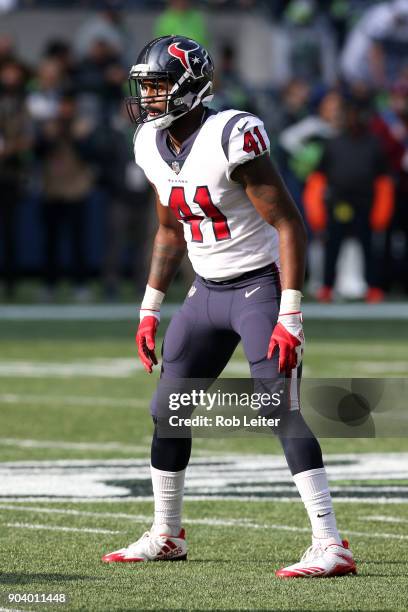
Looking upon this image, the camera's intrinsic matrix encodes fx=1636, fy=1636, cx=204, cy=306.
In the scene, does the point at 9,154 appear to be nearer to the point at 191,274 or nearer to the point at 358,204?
the point at 191,274

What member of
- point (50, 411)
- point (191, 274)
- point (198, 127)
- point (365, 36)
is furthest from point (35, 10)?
point (198, 127)

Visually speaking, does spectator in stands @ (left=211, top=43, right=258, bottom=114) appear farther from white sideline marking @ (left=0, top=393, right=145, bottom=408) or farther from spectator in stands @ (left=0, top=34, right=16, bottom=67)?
white sideline marking @ (left=0, top=393, right=145, bottom=408)

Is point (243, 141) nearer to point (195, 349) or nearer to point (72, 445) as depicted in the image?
point (195, 349)

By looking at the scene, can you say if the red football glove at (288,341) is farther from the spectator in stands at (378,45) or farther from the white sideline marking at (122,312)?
the spectator in stands at (378,45)

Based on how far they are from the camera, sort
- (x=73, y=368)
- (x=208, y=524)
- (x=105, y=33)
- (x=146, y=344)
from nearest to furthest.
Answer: (x=146, y=344), (x=208, y=524), (x=73, y=368), (x=105, y=33)

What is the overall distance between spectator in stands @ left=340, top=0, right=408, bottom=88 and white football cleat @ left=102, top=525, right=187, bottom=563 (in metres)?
14.9

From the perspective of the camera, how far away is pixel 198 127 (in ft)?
19.6

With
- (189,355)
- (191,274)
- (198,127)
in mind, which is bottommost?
(191,274)

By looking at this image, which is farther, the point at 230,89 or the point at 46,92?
the point at 230,89

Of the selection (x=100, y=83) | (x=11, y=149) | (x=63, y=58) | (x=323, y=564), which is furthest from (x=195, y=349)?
(x=63, y=58)

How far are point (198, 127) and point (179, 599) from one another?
1.78 meters

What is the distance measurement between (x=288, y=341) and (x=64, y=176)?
12312 mm

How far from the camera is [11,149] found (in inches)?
681

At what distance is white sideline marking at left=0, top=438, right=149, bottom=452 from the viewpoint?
8.74 meters
